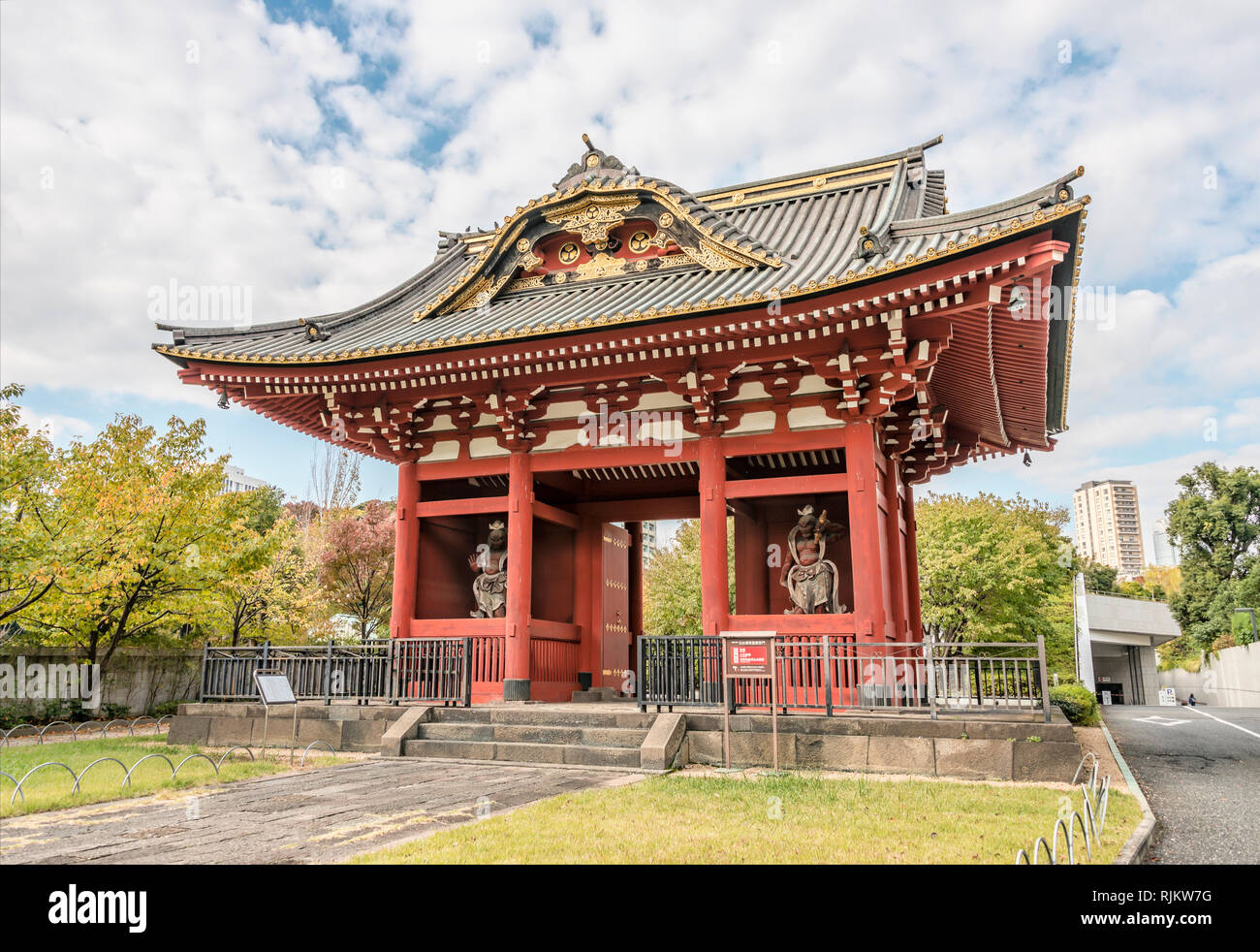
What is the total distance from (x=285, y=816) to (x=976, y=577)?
26966 millimetres

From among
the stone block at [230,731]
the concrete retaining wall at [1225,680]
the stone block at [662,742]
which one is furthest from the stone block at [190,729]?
the concrete retaining wall at [1225,680]

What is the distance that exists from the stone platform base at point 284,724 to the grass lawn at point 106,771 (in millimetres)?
360

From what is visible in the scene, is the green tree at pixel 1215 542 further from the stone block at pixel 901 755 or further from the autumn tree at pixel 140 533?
the autumn tree at pixel 140 533

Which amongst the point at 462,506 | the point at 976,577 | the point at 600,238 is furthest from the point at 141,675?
the point at 976,577

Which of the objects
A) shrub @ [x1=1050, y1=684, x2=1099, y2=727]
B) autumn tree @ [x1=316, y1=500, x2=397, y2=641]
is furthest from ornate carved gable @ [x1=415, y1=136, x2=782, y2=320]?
autumn tree @ [x1=316, y1=500, x2=397, y2=641]

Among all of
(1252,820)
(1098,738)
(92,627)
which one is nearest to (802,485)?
(1252,820)

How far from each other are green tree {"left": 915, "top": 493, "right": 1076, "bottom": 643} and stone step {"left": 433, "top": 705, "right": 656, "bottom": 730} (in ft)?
71.1

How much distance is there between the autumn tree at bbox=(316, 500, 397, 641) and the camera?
2708 cm

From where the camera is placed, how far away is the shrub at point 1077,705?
16109 millimetres

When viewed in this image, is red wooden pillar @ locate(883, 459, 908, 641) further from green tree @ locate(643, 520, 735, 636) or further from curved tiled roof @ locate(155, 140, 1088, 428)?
green tree @ locate(643, 520, 735, 636)

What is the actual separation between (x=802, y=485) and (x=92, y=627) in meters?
15.9

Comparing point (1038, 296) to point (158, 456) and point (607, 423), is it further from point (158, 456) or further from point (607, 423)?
point (158, 456)

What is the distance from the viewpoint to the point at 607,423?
13.4m

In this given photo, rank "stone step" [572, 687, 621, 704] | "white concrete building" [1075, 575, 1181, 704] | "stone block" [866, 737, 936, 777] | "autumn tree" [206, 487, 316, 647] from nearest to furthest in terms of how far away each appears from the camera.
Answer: "stone block" [866, 737, 936, 777] < "stone step" [572, 687, 621, 704] < "autumn tree" [206, 487, 316, 647] < "white concrete building" [1075, 575, 1181, 704]
